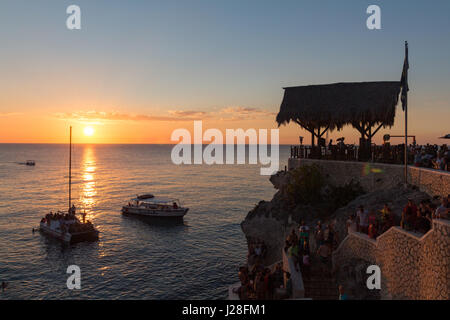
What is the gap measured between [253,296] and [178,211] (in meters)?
37.6

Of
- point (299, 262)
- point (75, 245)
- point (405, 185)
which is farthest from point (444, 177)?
point (75, 245)

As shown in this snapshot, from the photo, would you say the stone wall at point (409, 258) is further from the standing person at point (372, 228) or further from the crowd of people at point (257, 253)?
the crowd of people at point (257, 253)

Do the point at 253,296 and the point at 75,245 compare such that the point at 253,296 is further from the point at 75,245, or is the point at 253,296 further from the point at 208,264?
the point at 75,245

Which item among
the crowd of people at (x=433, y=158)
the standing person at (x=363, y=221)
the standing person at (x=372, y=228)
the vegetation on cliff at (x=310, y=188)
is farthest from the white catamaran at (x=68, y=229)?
the crowd of people at (x=433, y=158)

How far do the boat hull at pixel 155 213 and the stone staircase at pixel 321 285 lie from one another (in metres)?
36.1

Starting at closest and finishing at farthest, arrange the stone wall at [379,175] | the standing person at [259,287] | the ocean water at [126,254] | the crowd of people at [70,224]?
the standing person at [259,287], the stone wall at [379,175], the ocean water at [126,254], the crowd of people at [70,224]

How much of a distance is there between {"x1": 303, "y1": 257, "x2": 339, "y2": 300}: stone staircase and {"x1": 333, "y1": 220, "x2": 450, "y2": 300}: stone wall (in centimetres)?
116

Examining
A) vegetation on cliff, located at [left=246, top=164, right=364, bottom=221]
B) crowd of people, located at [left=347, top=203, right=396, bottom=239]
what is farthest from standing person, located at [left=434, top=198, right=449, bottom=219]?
vegetation on cliff, located at [left=246, top=164, right=364, bottom=221]

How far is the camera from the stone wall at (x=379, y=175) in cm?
1670

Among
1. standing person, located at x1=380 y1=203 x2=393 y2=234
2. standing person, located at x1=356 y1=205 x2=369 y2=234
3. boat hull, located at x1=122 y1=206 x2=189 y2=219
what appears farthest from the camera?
boat hull, located at x1=122 y1=206 x2=189 y2=219

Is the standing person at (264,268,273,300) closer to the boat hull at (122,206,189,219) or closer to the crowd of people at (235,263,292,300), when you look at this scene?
the crowd of people at (235,263,292,300)

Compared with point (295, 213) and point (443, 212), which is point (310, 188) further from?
point (443, 212)

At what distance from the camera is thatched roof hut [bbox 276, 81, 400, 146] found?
1048 inches

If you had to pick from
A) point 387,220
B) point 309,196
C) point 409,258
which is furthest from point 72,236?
point 409,258
